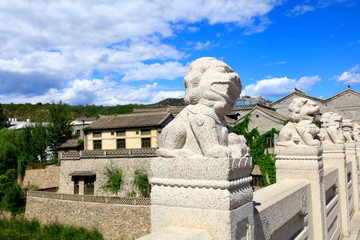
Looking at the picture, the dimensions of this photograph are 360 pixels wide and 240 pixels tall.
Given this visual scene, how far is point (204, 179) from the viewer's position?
2.18 metres

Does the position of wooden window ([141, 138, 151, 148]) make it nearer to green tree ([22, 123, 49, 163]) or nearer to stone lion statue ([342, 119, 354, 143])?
green tree ([22, 123, 49, 163])

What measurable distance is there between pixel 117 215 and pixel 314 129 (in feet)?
46.0

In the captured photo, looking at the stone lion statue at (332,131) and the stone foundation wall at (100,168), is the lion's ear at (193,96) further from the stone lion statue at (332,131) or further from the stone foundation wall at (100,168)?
the stone foundation wall at (100,168)

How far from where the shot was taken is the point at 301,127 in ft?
16.4

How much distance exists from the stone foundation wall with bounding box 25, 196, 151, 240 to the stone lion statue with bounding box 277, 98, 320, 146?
12.1 m

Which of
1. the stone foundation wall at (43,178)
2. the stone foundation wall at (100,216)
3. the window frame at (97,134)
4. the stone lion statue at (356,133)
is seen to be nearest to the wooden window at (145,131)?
the window frame at (97,134)

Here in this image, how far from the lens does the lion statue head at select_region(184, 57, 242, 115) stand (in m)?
2.52

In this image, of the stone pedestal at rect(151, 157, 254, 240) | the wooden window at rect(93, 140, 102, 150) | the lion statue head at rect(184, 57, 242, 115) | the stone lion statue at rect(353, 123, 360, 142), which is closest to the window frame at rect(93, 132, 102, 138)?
the wooden window at rect(93, 140, 102, 150)

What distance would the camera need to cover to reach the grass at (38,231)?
56.2 ft

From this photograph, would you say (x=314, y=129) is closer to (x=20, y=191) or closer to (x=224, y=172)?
(x=224, y=172)

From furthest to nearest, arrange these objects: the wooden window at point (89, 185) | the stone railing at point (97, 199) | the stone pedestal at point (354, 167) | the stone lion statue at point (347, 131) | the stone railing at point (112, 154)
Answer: the wooden window at point (89, 185)
the stone railing at point (112, 154)
the stone railing at point (97, 199)
the stone lion statue at point (347, 131)
the stone pedestal at point (354, 167)

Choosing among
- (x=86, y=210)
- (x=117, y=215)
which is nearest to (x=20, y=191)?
(x=86, y=210)

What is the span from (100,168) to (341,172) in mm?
19777

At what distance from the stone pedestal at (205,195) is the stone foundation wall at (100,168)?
19.6 meters
